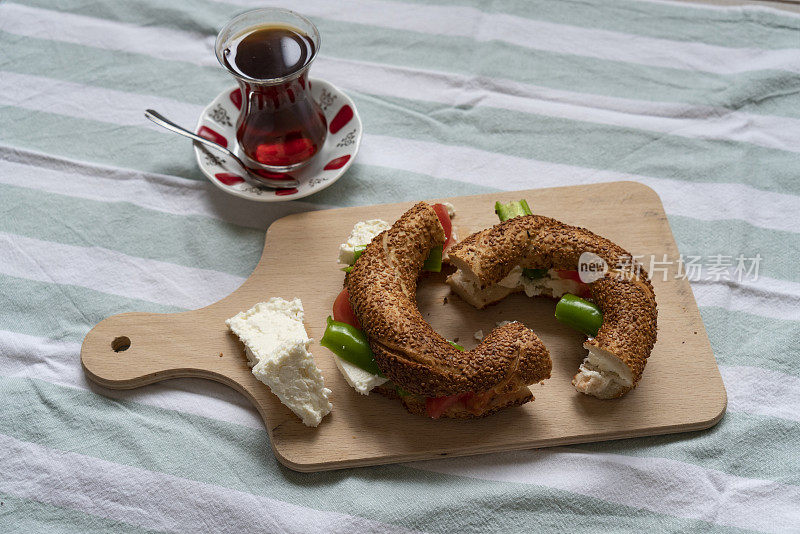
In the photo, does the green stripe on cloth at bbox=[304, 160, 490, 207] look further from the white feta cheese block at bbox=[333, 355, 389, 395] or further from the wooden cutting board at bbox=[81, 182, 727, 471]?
the white feta cheese block at bbox=[333, 355, 389, 395]

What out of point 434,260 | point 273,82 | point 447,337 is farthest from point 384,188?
point 447,337

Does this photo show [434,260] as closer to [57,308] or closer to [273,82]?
[273,82]

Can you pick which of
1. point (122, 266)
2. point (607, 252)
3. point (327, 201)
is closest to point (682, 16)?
point (607, 252)

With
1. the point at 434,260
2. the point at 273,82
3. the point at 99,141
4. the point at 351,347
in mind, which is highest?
the point at 273,82

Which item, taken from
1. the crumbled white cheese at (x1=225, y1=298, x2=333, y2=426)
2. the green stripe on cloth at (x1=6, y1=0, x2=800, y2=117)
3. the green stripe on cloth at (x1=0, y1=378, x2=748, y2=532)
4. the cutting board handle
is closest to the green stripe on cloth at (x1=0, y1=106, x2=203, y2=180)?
the green stripe on cloth at (x1=6, y1=0, x2=800, y2=117)

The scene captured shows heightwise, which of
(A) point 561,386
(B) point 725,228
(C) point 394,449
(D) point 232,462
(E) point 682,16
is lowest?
(D) point 232,462

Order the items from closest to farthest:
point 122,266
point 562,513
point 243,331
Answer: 1. point 562,513
2. point 243,331
3. point 122,266

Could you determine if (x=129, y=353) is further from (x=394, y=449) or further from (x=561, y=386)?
(x=561, y=386)
